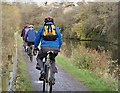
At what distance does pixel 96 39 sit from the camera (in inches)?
2373

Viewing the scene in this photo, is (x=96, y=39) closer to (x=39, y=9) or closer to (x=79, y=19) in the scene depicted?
(x=79, y=19)

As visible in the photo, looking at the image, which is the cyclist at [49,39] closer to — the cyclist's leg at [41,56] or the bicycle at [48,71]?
the cyclist's leg at [41,56]

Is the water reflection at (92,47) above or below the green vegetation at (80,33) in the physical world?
below

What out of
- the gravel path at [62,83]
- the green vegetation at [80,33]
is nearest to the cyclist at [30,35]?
the green vegetation at [80,33]

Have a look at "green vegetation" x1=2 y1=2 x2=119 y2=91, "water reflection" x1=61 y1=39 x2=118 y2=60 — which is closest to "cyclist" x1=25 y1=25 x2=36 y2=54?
"green vegetation" x1=2 y1=2 x2=119 y2=91

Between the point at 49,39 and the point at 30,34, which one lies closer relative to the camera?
the point at 49,39

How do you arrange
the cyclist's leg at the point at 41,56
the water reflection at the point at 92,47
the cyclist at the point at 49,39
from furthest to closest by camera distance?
the water reflection at the point at 92,47, the cyclist's leg at the point at 41,56, the cyclist at the point at 49,39

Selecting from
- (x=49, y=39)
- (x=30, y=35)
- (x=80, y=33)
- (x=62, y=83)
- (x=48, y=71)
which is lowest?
(x=80, y=33)

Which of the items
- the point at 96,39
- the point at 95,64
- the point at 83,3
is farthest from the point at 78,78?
the point at 83,3

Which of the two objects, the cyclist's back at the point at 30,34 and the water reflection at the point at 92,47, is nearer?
the cyclist's back at the point at 30,34

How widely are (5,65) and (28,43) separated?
3.13m

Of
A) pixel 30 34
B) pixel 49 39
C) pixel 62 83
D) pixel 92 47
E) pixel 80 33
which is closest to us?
pixel 49 39

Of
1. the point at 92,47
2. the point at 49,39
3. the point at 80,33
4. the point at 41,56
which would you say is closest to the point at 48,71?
the point at 41,56

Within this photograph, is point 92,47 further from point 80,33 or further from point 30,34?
point 30,34
